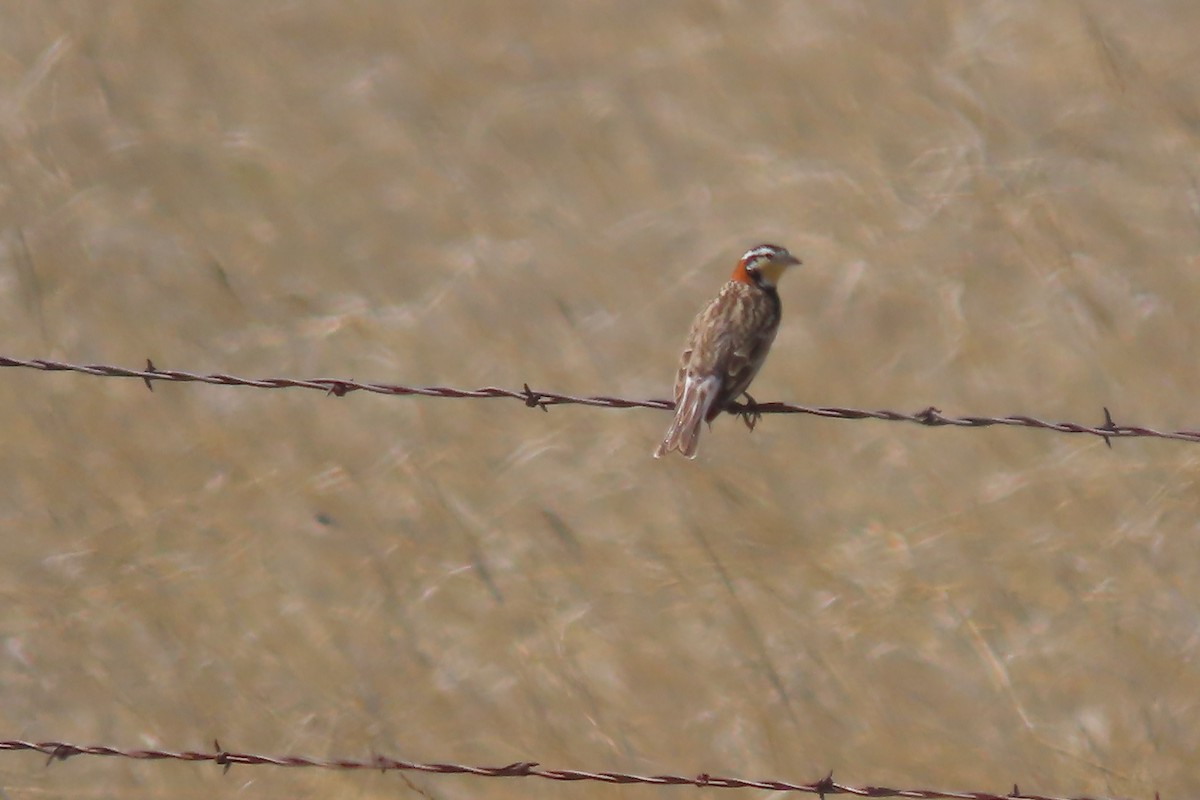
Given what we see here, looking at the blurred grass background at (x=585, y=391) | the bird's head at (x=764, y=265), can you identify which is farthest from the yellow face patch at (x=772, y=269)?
the blurred grass background at (x=585, y=391)

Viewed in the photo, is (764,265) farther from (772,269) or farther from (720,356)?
(720,356)

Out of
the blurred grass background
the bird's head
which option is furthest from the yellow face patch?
the blurred grass background

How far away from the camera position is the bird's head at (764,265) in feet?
19.8

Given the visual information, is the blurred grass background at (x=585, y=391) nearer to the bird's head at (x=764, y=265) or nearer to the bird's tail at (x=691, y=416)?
the bird's head at (x=764, y=265)

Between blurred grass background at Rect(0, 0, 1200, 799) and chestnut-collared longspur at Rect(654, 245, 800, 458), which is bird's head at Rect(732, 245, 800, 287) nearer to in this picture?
chestnut-collared longspur at Rect(654, 245, 800, 458)

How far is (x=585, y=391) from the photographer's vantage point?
7422 mm

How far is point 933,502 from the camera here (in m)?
7.39

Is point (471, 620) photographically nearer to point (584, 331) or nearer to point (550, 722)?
point (550, 722)

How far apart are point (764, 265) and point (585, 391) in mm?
1549

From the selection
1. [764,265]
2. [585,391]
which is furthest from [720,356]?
[585,391]

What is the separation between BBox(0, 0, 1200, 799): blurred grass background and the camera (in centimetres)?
721

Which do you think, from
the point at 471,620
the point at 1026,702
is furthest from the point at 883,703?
the point at 471,620

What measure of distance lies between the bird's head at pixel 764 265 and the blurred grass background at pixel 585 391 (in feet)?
A: 4.30

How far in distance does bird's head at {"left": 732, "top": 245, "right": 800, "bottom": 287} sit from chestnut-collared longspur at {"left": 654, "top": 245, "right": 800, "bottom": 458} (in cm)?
5
